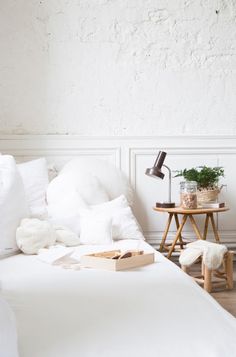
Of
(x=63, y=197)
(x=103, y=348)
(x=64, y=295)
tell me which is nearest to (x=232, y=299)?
(x=63, y=197)

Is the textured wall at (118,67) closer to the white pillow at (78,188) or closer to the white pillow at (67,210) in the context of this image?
the white pillow at (78,188)

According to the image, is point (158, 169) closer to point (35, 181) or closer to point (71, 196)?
point (71, 196)

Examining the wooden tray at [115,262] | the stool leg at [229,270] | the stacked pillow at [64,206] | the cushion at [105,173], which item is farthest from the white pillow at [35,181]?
the stool leg at [229,270]

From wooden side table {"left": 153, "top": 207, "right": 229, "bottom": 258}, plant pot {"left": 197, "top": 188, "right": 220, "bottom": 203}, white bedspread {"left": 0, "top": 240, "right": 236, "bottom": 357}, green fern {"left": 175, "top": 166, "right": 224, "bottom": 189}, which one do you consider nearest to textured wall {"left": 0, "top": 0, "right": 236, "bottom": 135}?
green fern {"left": 175, "top": 166, "right": 224, "bottom": 189}

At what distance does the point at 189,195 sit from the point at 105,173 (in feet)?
1.96

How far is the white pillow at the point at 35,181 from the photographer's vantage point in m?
3.44

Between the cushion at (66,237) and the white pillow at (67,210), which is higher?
the white pillow at (67,210)

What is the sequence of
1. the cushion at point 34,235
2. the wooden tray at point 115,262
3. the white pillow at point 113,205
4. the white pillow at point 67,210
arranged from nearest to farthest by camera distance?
1. the wooden tray at point 115,262
2. the cushion at point 34,235
3. the white pillow at point 67,210
4. the white pillow at point 113,205

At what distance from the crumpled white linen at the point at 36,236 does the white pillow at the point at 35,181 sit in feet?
1.06

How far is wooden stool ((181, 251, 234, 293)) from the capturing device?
3.13 metres

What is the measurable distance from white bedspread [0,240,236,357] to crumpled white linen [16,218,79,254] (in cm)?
54

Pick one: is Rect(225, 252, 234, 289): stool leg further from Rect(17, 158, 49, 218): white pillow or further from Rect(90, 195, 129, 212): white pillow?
Rect(17, 158, 49, 218): white pillow

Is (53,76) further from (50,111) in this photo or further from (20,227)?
(20,227)

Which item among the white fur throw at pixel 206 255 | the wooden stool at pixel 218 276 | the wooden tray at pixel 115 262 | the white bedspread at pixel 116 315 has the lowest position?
the wooden stool at pixel 218 276
